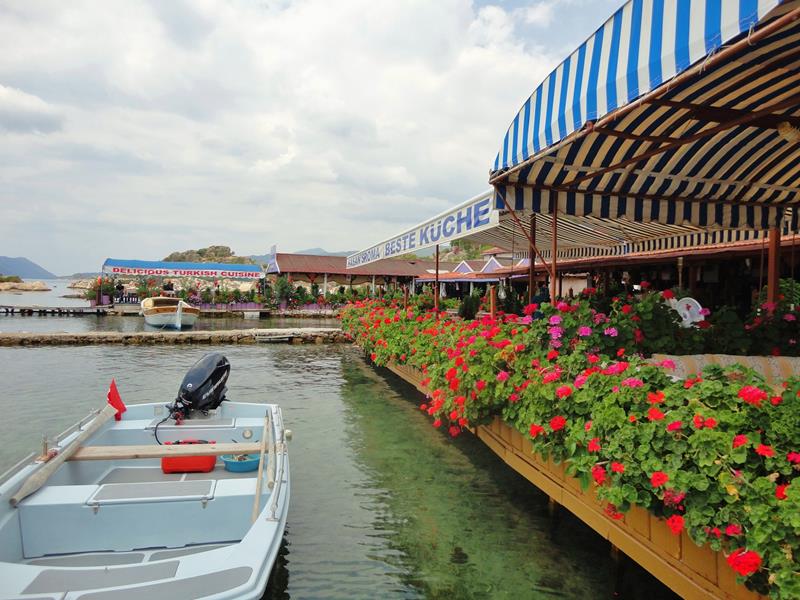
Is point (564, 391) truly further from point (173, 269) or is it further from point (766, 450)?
point (173, 269)

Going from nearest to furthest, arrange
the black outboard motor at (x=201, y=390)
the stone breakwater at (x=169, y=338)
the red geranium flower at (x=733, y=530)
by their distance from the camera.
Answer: the red geranium flower at (x=733, y=530)
the black outboard motor at (x=201, y=390)
the stone breakwater at (x=169, y=338)

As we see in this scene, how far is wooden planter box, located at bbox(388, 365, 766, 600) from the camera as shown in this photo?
2.83 m

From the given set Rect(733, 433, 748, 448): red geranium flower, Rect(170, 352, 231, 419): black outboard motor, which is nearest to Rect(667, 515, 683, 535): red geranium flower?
Rect(733, 433, 748, 448): red geranium flower

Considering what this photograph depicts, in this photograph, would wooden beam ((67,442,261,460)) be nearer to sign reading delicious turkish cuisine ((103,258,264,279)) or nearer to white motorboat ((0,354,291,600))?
white motorboat ((0,354,291,600))

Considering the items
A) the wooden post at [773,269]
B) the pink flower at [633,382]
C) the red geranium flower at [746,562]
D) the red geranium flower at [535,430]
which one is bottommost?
the red geranium flower at [746,562]

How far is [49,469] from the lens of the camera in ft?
14.4

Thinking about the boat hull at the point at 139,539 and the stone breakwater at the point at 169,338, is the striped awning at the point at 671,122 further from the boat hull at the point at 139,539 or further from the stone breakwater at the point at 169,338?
the stone breakwater at the point at 169,338

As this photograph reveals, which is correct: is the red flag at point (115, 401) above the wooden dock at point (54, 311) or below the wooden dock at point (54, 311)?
below

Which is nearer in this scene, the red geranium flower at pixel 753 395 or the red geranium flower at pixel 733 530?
the red geranium flower at pixel 733 530

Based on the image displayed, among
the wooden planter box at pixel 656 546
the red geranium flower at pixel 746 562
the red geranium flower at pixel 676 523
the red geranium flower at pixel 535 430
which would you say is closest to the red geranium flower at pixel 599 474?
the wooden planter box at pixel 656 546

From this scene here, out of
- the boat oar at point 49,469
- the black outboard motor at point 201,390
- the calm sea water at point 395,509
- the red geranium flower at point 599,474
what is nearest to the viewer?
the red geranium flower at point 599,474

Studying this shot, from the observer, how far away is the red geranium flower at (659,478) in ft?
9.13

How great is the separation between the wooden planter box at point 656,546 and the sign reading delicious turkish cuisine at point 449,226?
123 inches

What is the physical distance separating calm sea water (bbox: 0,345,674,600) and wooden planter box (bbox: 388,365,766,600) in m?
0.74
